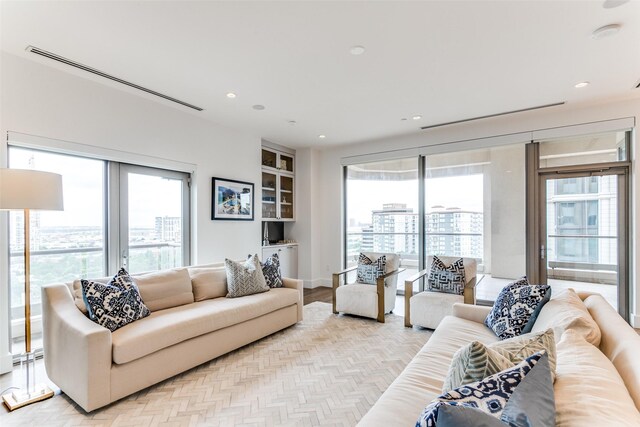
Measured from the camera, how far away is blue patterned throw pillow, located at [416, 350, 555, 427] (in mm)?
793

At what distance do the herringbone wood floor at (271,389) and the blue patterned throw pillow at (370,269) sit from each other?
0.98 metres

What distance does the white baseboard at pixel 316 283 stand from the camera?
6108 mm

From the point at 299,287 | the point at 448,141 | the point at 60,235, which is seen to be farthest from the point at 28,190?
the point at 448,141

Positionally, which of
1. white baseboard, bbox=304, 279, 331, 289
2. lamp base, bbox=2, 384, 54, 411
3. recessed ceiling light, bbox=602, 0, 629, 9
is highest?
recessed ceiling light, bbox=602, 0, 629, 9

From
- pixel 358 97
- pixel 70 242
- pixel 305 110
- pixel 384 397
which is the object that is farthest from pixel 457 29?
pixel 70 242

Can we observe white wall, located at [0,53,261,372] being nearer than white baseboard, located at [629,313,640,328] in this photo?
Yes

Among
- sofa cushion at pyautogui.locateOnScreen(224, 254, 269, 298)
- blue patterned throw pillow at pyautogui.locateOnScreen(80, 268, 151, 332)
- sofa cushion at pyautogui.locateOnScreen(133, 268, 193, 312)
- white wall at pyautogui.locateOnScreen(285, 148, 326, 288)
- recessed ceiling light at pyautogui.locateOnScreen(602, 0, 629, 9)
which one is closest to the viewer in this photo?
A: recessed ceiling light at pyautogui.locateOnScreen(602, 0, 629, 9)

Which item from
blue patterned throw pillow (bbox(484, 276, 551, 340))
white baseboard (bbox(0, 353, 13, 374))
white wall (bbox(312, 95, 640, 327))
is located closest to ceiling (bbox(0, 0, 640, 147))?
white wall (bbox(312, 95, 640, 327))

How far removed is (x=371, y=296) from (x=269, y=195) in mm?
2762

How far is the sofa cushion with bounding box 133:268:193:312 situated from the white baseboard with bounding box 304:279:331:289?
309 centimetres

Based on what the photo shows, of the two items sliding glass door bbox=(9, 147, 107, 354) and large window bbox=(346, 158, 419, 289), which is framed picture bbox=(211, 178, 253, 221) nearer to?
sliding glass door bbox=(9, 147, 107, 354)

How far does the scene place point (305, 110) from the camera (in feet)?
13.4

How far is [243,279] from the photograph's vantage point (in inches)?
139

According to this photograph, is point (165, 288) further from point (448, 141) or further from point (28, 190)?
point (448, 141)
